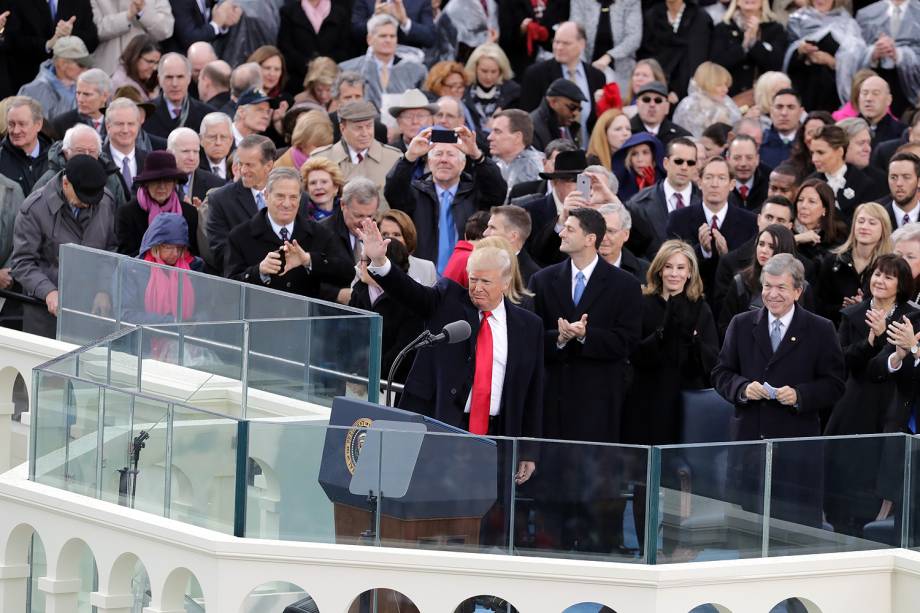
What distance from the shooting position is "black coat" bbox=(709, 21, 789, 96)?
1761 cm

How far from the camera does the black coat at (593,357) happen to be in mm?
11320

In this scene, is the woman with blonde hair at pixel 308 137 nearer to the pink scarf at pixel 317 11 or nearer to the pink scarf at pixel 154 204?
the pink scarf at pixel 154 204

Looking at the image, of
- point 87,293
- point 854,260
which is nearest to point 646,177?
point 854,260

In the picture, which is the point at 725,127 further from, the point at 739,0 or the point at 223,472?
the point at 223,472

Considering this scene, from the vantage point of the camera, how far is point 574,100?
15.6 m

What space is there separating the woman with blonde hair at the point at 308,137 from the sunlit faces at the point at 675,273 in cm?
339

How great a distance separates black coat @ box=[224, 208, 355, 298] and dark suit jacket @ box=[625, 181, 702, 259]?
1933 millimetres

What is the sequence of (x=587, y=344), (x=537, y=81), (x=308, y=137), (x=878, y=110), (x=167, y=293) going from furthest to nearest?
(x=537, y=81)
(x=878, y=110)
(x=308, y=137)
(x=167, y=293)
(x=587, y=344)

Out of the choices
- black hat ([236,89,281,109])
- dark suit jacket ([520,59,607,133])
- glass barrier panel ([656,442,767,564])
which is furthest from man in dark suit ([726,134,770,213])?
glass barrier panel ([656,442,767,564])

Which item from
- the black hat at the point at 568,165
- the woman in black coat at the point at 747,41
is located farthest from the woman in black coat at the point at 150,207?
the woman in black coat at the point at 747,41

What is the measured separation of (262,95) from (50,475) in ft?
18.5

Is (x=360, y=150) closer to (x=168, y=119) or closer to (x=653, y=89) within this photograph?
(x=168, y=119)

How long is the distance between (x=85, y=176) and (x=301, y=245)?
1680 millimetres

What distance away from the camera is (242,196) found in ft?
42.5
